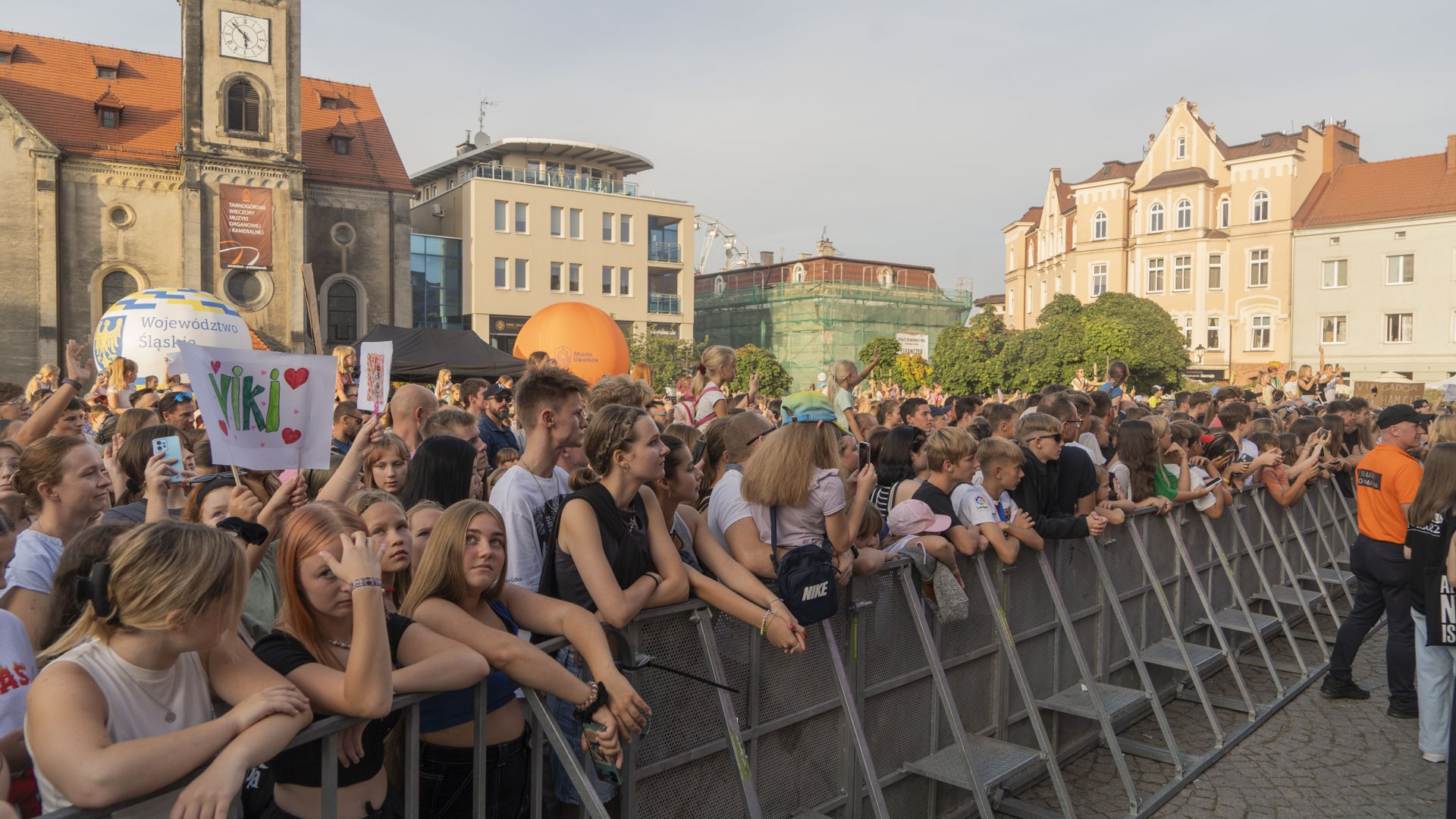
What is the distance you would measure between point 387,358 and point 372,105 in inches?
1875

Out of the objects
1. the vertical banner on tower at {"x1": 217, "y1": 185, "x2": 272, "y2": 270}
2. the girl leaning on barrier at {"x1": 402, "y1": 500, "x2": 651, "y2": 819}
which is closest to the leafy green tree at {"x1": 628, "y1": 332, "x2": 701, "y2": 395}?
the vertical banner on tower at {"x1": 217, "y1": 185, "x2": 272, "y2": 270}

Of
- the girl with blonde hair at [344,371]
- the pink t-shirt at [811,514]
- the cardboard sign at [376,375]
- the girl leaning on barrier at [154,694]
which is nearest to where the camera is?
the girl leaning on barrier at [154,694]

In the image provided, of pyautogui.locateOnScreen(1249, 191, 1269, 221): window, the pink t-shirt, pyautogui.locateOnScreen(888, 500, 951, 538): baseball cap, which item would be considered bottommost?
pyautogui.locateOnScreen(888, 500, 951, 538): baseball cap

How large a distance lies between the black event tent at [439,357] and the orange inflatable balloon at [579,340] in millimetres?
1109

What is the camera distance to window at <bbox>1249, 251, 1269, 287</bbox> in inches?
2293

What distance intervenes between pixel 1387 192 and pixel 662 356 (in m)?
41.7

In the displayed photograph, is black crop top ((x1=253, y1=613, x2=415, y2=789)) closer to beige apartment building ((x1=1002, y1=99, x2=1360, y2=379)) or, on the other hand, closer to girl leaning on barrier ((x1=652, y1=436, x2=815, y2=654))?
girl leaning on barrier ((x1=652, y1=436, x2=815, y2=654))

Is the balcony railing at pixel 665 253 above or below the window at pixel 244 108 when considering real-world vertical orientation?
below

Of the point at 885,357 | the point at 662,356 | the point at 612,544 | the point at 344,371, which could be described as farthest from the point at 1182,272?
the point at 612,544

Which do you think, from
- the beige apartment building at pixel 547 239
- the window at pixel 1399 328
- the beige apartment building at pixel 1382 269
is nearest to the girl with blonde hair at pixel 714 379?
the beige apartment building at pixel 547 239

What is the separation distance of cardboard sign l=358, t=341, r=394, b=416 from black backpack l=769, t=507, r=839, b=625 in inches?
97.6

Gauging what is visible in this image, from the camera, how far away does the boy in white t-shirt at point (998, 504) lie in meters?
5.55

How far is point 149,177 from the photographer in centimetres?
3894

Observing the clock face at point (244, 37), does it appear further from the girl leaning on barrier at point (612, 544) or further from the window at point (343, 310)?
the girl leaning on barrier at point (612, 544)
